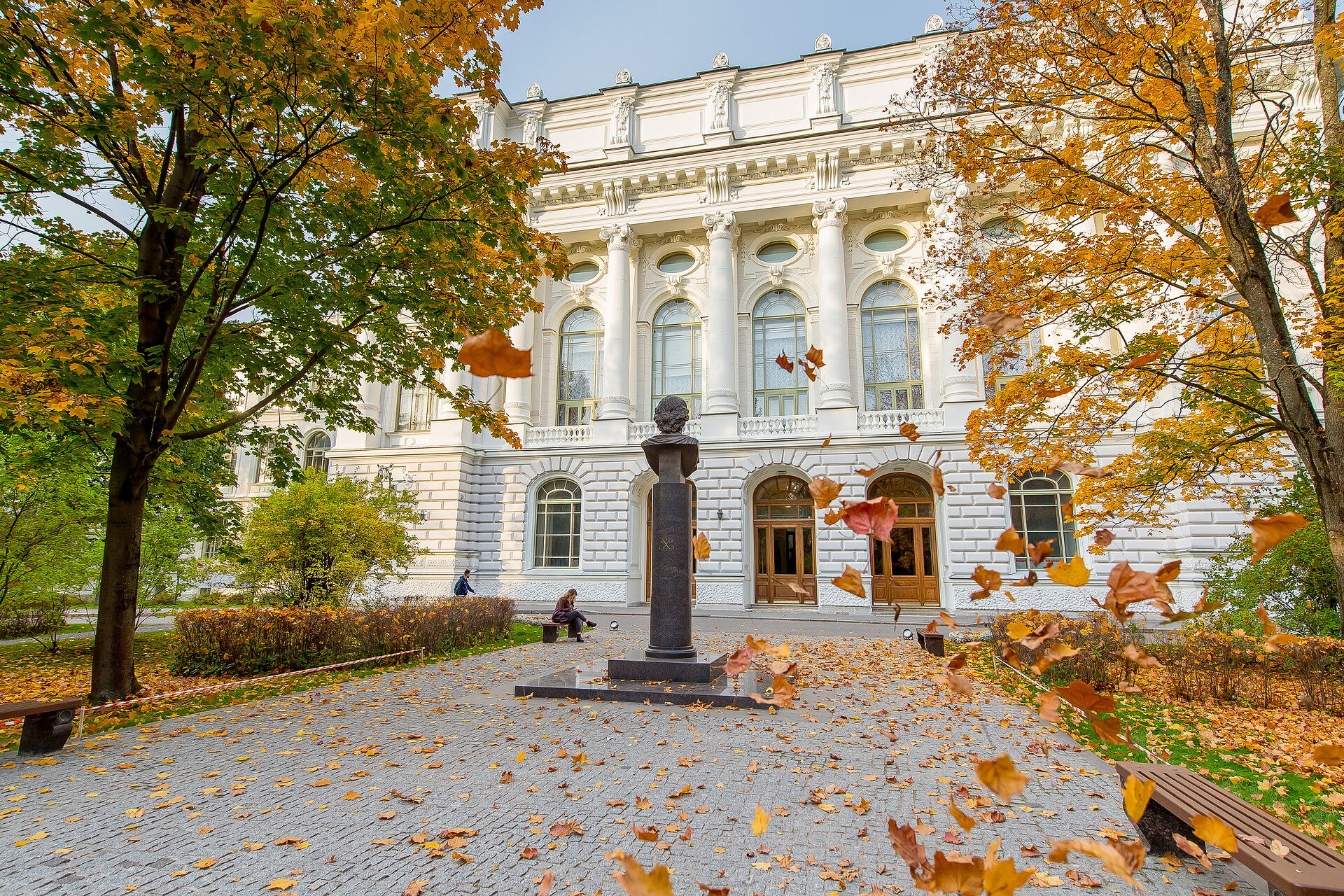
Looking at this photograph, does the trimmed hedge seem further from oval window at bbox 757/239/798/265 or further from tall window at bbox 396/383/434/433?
oval window at bbox 757/239/798/265

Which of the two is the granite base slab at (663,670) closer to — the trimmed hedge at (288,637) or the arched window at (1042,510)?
the trimmed hedge at (288,637)

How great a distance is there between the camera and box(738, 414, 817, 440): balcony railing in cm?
2536

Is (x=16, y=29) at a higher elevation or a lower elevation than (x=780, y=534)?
higher

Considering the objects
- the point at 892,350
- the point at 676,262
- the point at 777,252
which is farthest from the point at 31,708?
the point at 777,252

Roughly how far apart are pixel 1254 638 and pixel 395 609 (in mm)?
13720

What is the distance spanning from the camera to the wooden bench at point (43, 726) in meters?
6.16

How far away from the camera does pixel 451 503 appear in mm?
27062

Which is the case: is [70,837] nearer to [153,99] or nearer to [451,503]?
[153,99]

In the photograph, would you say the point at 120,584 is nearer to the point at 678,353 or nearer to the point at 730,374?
the point at 730,374

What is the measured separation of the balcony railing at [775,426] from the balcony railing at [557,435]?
20.4 feet

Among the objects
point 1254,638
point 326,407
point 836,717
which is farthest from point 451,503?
point 1254,638

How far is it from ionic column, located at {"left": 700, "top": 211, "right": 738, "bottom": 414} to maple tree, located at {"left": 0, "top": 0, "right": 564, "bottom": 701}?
1714 centimetres

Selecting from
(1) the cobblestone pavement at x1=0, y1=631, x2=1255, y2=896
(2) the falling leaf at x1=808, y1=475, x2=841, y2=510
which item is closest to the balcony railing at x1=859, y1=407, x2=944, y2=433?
(1) the cobblestone pavement at x1=0, y1=631, x2=1255, y2=896

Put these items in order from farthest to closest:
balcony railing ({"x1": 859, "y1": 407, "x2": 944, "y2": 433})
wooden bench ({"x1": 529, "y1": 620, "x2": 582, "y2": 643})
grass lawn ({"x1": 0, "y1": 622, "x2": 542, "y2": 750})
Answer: balcony railing ({"x1": 859, "y1": 407, "x2": 944, "y2": 433}), wooden bench ({"x1": 529, "y1": 620, "x2": 582, "y2": 643}), grass lawn ({"x1": 0, "y1": 622, "x2": 542, "y2": 750})
